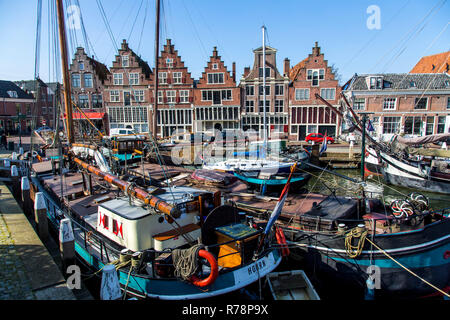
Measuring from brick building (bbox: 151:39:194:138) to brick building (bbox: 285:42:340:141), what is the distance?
15.4 m

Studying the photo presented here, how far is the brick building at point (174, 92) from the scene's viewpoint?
41.1m

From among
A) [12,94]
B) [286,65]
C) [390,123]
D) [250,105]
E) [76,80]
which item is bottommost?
[390,123]

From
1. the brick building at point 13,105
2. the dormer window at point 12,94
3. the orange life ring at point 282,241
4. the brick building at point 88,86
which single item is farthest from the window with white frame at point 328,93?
the dormer window at point 12,94

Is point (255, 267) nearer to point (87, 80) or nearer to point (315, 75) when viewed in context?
point (315, 75)

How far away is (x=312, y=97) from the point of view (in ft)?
128

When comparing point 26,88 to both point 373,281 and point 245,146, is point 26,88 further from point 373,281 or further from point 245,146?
point 373,281

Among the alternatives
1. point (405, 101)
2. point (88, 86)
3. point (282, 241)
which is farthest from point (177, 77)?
point (282, 241)

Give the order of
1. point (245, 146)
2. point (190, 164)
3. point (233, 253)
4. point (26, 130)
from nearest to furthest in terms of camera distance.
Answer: point (233, 253) → point (245, 146) → point (190, 164) → point (26, 130)

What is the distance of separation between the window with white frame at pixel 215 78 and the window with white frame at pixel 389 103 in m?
23.3

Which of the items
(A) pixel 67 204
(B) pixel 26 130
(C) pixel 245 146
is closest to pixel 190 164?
(C) pixel 245 146

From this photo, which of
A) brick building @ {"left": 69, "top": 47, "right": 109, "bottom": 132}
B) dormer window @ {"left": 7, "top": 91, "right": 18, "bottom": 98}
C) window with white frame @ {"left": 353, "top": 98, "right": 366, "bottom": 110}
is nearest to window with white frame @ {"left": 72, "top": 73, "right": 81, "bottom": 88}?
brick building @ {"left": 69, "top": 47, "right": 109, "bottom": 132}

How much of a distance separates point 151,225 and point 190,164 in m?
23.6

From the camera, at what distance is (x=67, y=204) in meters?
11.3

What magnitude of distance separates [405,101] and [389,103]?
195 cm
